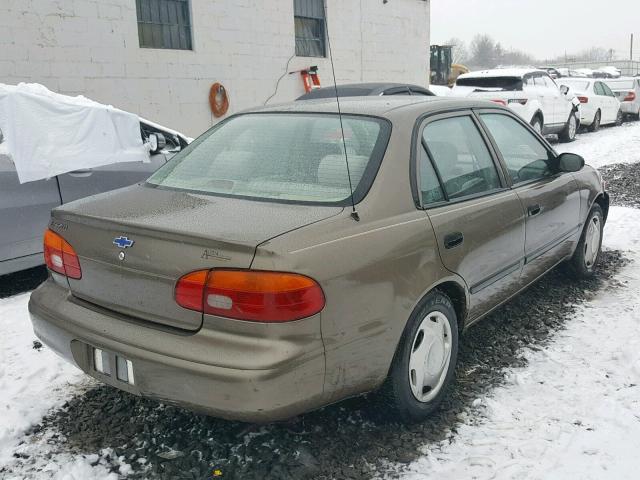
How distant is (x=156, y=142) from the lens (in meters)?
5.97

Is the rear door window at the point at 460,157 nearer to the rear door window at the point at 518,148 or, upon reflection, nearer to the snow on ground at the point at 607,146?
the rear door window at the point at 518,148

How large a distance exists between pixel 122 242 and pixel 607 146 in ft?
44.3

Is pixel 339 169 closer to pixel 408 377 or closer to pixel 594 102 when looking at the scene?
pixel 408 377

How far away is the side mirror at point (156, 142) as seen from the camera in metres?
5.95

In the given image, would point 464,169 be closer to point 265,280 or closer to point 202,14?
point 265,280

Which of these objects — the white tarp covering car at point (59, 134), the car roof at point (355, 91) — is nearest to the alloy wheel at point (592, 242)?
the white tarp covering car at point (59, 134)

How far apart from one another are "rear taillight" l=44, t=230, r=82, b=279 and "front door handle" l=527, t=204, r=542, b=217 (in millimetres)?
2557

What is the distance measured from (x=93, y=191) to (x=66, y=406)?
104 inches

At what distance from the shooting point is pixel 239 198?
2.84 meters

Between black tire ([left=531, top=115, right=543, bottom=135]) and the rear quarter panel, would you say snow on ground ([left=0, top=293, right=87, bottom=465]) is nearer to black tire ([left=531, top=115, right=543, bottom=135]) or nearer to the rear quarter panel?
the rear quarter panel

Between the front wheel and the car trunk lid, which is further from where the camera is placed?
the front wheel

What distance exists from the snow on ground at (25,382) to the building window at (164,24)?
7.98 meters

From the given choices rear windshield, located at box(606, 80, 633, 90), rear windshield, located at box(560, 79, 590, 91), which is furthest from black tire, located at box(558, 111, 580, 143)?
rear windshield, located at box(606, 80, 633, 90)

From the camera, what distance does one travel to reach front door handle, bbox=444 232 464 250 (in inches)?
118
